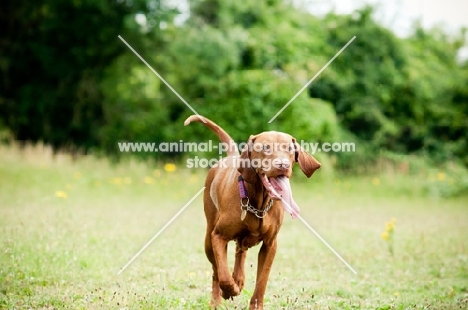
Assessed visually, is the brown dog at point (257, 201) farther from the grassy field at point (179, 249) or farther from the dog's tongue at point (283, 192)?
the grassy field at point (179, 249)

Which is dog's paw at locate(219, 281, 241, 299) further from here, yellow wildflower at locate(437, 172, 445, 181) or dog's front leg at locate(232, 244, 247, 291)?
yellow wildflower at locate(437, 172, 445, 181)

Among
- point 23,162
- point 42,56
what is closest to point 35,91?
point 42,56

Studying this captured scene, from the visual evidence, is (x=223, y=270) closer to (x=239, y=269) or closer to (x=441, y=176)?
(x=239, y=269)

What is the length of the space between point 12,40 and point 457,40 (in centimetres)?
2397

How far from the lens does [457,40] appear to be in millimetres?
32312

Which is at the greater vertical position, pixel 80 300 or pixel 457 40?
pixel 457 40

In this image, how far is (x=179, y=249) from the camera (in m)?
8.02

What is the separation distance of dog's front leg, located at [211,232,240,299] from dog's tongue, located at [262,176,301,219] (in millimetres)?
746

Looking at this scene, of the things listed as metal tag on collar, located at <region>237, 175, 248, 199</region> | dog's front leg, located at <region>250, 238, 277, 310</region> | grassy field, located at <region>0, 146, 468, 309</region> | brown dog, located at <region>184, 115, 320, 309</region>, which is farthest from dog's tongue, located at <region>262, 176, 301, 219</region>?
grassy field, located at <region>0, 146, 468, 309</region>

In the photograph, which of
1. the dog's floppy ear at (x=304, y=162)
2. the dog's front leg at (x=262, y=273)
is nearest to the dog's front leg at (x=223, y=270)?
the dog's front leg at (x=262, y=273)

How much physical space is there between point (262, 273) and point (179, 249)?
3.34 metres

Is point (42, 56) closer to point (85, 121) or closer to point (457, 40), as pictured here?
point (85, 121)

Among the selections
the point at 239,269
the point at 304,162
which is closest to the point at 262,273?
the point at 239,269

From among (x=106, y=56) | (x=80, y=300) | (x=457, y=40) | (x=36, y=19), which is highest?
(x=457, y=40)
